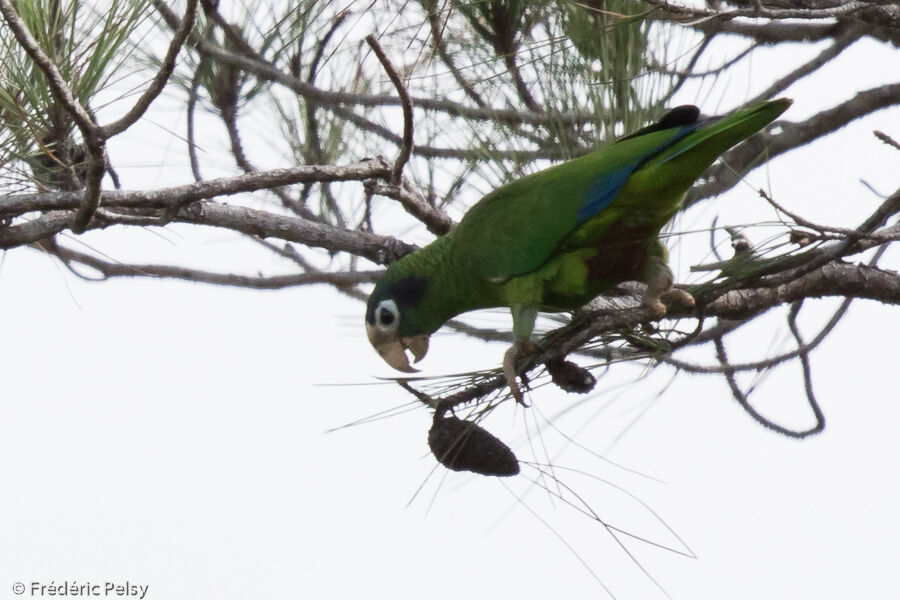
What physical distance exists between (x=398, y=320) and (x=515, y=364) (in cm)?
79

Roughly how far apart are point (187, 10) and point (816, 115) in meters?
1.96

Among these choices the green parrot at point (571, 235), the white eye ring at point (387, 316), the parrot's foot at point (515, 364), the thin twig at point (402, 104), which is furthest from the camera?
the white eye ring at point (387, 316)

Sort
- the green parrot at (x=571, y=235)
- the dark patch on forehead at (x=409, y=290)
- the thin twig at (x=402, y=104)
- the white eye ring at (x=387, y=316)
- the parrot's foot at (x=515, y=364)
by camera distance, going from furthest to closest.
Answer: the white eye ring at (x=387, y=316) → the dark patch on forehead at (x=409, y=290) → the green parrot at (x=571, y=235) → the parrot's foot at (x=515, y=364) → the thin twig at (x=402, y=104)

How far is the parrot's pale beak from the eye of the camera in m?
2.99

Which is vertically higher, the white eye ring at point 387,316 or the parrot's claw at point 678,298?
the white eye ring at point 387,316

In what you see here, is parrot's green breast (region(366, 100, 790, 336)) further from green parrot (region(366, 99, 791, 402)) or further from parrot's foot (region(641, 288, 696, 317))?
parrot's foot (region(641, 288, 696, 317))

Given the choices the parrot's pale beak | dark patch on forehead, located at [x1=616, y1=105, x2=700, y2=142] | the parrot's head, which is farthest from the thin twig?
the parrot's pale beak

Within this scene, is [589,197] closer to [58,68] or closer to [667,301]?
[667,301]

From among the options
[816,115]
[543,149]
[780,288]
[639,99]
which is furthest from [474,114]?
[780,288]

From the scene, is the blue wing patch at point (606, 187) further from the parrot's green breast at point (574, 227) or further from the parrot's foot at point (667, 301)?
the parrot's foot at point (667, 301)

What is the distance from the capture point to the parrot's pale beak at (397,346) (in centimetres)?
299

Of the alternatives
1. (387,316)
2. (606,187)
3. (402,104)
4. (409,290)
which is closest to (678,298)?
(606,187)

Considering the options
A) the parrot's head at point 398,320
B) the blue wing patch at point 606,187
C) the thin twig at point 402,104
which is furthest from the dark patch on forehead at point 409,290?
the blue wing patch at point 606,187

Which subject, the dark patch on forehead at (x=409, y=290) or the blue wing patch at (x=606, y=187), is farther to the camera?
the dark patch on forehead at (x=409, y=290)
